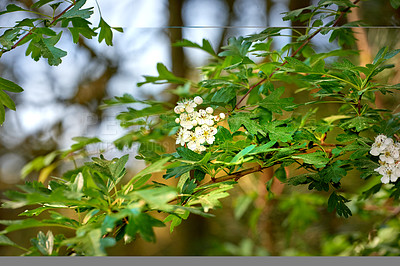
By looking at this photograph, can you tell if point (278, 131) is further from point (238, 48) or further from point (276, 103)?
point (238, 48)

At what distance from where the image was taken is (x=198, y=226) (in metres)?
1.01

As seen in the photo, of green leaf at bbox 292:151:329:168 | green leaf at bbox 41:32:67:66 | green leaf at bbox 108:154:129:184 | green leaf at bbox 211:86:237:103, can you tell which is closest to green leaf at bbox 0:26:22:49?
green leaf at bbox 41:32:67:66

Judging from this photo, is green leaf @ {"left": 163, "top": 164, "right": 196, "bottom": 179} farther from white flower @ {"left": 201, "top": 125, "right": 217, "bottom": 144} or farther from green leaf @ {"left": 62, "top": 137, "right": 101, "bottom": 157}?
green leaf @ {"left": 62, "top": 137, "right": 101, "bottom": 157}

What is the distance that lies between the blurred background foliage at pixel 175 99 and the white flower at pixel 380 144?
0.37 metres

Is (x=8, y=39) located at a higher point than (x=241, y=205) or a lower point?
higher

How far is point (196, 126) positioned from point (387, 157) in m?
0.38

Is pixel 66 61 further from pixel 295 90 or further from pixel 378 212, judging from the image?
pixel 378 212

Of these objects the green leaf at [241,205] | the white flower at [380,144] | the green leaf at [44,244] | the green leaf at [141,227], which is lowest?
the green leaf at [241,205]

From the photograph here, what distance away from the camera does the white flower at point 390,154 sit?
67 centimetres

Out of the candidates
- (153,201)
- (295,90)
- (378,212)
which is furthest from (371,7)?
(153,201)

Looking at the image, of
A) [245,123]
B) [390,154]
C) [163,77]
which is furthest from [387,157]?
[163,77]

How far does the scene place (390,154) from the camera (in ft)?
2.21

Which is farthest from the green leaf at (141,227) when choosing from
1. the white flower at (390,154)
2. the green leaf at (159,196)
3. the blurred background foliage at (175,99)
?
the blurred background foliage at (175,99)

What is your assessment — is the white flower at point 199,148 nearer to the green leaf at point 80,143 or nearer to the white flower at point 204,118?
the white flower at point 204,118
